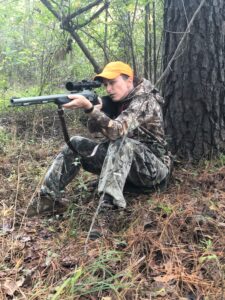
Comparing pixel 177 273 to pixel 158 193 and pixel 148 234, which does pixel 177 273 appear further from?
pixel 158 193

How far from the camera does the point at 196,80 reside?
13.6ft

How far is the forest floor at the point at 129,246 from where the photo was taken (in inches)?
93.7

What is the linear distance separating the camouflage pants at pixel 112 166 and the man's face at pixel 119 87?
480 millimetres

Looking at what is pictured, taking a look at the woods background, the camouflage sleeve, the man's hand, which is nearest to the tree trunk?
the woods background

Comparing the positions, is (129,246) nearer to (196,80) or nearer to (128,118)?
(128,118)

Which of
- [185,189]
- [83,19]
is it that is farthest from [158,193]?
[83,19]

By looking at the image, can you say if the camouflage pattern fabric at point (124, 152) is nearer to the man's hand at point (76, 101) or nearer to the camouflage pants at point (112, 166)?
the camouflage pants at point (112, 166)

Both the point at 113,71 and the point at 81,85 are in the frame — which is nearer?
the point at 81,85

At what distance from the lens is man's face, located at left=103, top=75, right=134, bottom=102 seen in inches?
145

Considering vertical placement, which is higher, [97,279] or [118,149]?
[118,149]

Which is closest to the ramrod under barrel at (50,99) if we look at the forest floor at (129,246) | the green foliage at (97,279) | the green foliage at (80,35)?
the forest floor at (129,246)

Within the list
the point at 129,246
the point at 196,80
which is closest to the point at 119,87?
the point at 196,80

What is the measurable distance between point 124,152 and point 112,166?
7.2 inches

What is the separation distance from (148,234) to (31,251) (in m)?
0.91
